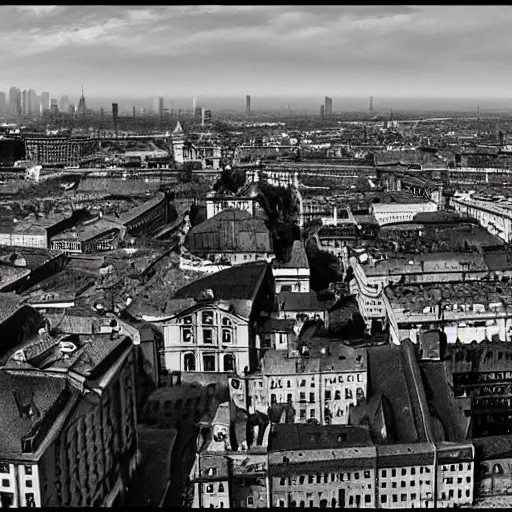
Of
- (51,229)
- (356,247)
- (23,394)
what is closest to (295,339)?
(23,394)

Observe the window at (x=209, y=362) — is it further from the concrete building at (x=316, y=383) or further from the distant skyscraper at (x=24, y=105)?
the distant skyscraper at (x=24, y=105)

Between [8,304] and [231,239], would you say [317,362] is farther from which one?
[231,239]

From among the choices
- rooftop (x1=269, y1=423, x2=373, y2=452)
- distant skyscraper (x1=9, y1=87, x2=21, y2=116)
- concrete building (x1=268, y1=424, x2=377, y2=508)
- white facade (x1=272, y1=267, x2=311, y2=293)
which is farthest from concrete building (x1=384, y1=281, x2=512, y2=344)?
distant skyscraper (x1=9, y1=87, x2=21, y2=116)

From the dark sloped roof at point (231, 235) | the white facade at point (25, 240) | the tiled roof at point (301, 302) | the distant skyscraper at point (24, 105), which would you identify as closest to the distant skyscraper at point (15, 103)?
the distant skyscraper at point (24, 105)

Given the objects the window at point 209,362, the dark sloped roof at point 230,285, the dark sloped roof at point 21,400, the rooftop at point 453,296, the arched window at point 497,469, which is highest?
the dark sloped roof at point 21,400

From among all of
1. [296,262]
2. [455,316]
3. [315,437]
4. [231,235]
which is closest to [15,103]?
[231,235]

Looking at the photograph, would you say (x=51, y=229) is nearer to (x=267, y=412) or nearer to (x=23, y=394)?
(x=267, y=412)

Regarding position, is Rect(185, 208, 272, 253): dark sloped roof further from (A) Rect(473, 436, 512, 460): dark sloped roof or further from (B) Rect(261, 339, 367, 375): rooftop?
(A) Rect(473, 436, 512, 460): dark sloped roof

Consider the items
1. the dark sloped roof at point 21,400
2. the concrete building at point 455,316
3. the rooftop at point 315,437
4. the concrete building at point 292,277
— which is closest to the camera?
the dark sloped roof at point 21,400
